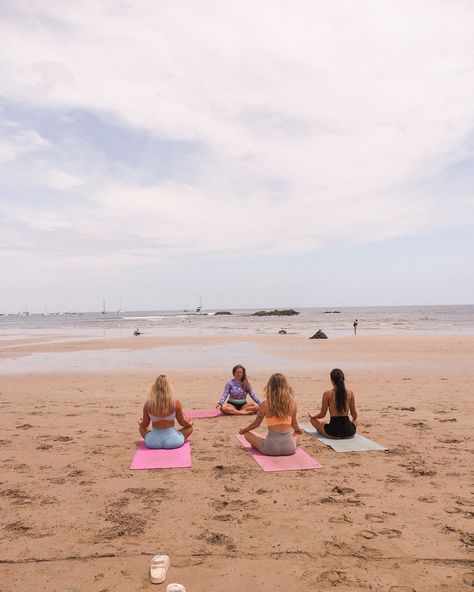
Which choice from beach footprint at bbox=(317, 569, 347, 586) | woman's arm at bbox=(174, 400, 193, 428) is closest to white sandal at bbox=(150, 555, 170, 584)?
beach footprint at bbox=(317, 569, 347, 586)

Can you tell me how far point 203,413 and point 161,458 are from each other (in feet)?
10.2

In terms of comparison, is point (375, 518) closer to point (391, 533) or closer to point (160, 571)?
point (391, 533)

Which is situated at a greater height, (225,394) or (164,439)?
(225,394)

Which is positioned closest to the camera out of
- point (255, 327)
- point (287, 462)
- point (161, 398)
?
point (287, 462)

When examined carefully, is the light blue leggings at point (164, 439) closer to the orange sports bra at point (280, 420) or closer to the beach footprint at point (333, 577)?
the orange sports bra at point (280, 420)

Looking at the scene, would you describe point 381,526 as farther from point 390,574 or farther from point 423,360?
point 423,360

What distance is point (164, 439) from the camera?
23.5 feet

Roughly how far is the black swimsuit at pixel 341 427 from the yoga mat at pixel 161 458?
93.0 inches

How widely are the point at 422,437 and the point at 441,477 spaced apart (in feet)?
6.38

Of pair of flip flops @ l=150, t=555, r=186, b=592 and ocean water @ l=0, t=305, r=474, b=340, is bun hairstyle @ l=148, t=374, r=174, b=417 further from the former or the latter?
ocean water @ l=0, t=305, r=474, b=340

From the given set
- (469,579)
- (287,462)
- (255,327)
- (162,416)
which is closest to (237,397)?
(162,416)

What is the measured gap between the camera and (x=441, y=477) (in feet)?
19.2

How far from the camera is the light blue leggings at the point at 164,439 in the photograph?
7168 millimetres

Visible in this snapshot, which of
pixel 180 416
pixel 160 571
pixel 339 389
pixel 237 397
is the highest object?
pixel 339 389
